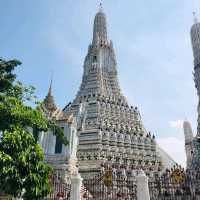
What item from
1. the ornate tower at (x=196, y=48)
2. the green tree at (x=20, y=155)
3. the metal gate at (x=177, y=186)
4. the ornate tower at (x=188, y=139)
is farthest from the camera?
the ornate tower at (x=188, y=139)

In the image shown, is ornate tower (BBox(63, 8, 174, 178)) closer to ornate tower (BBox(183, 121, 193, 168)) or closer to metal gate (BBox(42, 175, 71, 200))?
metal gate (BBox(42, 175, 71, 200))

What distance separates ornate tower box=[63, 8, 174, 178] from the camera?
163 feet

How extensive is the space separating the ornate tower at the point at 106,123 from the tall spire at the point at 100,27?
98 cm

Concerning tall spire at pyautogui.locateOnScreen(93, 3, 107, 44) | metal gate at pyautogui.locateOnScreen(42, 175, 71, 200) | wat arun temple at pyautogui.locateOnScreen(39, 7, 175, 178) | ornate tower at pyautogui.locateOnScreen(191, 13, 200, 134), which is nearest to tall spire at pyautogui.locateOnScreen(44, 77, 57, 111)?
wat arun temple at pyautogui.locateOnScreen(39, 7, 175, 178)

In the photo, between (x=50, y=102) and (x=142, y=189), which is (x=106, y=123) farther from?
(x=142, y=189)

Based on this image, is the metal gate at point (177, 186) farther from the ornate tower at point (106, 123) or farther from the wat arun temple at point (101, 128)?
the ornate tower at point (106, 123)

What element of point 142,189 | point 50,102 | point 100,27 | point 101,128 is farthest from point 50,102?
point 100,27

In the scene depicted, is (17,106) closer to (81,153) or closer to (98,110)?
(81,153)

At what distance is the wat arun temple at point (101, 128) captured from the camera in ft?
119

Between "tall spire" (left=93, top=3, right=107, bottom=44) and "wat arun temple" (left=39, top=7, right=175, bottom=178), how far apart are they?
0.86 m

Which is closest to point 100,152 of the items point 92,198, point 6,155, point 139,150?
point 139,150

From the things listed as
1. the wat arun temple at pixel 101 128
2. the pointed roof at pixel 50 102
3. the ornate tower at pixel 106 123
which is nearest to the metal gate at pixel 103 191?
the wat arun temple at pixel 101 128

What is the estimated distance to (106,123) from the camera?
55.6 meters

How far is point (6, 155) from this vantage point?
12109 mm
